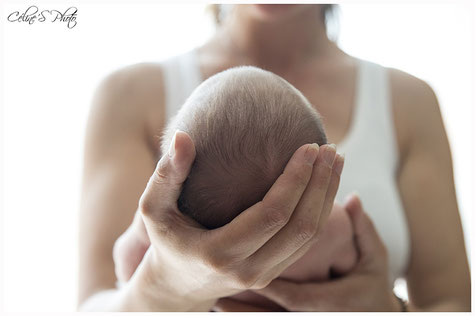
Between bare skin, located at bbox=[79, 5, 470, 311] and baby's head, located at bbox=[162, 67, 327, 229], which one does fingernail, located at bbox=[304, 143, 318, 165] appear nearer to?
baby's head, located at bbox=[162, 67, 327, 229]

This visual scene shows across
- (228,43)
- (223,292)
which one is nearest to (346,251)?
(223,292)

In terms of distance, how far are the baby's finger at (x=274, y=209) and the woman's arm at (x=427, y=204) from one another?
444 millimetres

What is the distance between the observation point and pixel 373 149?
28.7 inches

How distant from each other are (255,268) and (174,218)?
3.1 inches

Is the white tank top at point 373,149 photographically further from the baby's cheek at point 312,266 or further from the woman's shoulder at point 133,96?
the baby's cheek at point 312,266

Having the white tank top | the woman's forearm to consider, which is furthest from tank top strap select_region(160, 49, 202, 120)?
the woman's forearm

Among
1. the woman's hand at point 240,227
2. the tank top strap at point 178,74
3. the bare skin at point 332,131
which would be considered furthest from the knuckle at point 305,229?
the tank top strap at point 178,74

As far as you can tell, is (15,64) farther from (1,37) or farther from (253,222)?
(253,222)

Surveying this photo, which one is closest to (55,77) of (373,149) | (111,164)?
(111,164)

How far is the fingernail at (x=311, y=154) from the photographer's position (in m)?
0.33

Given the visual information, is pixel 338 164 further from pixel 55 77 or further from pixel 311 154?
pixel 55 77

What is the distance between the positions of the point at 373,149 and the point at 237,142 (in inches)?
17.3

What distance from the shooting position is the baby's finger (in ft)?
1.08

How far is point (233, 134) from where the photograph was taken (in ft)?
1.15
